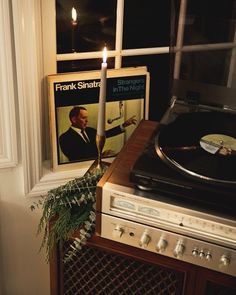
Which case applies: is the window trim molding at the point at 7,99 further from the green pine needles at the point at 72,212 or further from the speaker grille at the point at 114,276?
the speaker grille at the point at 114,276

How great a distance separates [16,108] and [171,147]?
1.59 feet

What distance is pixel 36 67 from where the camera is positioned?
1.40 meters

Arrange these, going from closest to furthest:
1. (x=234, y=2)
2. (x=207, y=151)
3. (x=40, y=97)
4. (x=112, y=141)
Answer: (x=207, y=151)
(x=234, y=2)
(x=40, y=97)
(x=112, y=141)

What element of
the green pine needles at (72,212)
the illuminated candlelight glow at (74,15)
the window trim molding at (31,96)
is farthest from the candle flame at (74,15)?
the green pine needles at (72,212)

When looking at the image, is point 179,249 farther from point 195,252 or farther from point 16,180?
point 16,180

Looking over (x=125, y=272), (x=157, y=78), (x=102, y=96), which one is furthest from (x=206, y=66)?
(x=125, y=272)

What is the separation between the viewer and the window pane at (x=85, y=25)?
145 centimetres

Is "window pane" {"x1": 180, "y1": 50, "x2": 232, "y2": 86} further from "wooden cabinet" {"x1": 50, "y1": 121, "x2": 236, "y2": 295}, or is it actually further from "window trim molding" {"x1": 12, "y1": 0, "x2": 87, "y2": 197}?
"window trim molding" {"x1": 12, "y1": 0, "x2": 87, "y2": 197}

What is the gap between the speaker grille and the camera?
50.6 inches

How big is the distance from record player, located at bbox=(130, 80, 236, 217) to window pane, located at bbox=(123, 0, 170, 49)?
0.22 m

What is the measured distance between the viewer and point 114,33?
5.05ft

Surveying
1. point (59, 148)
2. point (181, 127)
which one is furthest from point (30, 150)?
point (181, 127)

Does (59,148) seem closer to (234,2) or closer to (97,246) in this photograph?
(97,246)

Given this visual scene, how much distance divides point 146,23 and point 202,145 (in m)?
0.48
